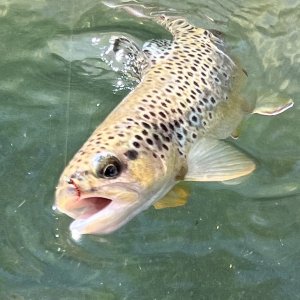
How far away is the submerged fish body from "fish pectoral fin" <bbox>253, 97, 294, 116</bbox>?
0.34ft

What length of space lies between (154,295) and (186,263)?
0.69ft

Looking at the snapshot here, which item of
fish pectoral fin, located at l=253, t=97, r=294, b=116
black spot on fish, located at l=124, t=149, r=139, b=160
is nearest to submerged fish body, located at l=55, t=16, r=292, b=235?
black spot on fish, located at l=124, t=149, r=139, b=160

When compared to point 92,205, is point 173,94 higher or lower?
higher

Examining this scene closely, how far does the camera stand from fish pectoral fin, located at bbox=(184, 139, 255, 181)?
341 centimetres

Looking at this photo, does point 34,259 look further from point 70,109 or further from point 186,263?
point 70,109

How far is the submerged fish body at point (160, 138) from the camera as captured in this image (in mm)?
3021

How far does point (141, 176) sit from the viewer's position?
124 inches

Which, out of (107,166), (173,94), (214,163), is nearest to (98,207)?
(107,166)

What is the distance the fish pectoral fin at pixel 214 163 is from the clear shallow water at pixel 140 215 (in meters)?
0.52

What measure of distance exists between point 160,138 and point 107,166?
351mm

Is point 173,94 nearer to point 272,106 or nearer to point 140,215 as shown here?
point 140,215

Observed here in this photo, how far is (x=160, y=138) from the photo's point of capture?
3332mm

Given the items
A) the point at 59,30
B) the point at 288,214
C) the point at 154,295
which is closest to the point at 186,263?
the point at 154,295

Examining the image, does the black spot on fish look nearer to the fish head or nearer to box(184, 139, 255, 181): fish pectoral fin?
the fish head
